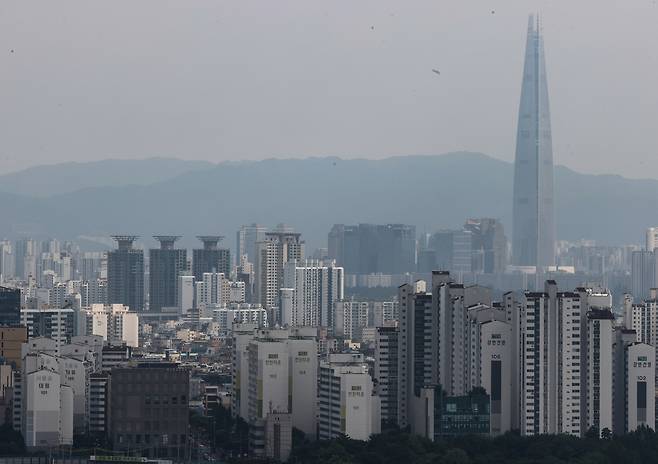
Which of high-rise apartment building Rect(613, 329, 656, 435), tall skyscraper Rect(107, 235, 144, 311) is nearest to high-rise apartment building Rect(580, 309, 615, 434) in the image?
high-rise apartment building Rect(613, 329, 656, 435)

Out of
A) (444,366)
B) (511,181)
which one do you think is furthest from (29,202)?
(444,366)

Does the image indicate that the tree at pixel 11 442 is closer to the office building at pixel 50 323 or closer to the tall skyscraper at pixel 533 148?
the office building at pixel 50 323

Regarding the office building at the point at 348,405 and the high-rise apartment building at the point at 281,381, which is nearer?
the office building at the point at 348,405

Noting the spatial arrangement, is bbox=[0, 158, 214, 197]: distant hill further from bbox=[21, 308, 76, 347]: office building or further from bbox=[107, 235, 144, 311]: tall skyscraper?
bbox=[21, 308, 76, 347]: office building

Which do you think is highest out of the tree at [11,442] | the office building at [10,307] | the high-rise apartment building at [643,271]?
the high-rise apartment building at [643,271]

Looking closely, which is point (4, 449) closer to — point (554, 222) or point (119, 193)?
point (554, 222)

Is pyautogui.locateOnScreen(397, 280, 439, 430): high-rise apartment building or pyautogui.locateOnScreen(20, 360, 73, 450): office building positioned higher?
pyautogui.locateOnScreen(397, 280, 439, 430): high-rise apartment building

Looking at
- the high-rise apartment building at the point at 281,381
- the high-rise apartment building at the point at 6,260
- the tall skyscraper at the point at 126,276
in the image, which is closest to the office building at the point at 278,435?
the high-rise apartment building at the point at 281,381
